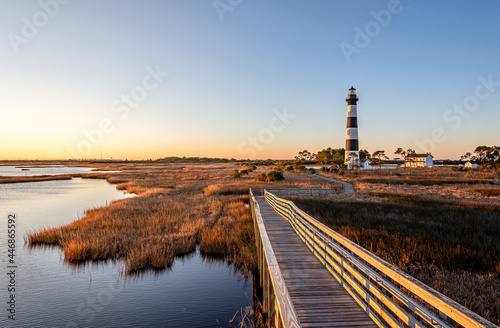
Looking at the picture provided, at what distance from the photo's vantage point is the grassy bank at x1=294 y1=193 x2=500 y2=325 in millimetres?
6961

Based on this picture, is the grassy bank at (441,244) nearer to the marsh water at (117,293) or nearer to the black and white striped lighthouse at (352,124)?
the marsh water at (117,293)

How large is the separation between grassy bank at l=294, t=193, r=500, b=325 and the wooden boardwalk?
2452 mm

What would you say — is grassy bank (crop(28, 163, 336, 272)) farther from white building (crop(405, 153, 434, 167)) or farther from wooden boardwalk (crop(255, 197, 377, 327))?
white building (crop(405, 153, 434, 167))

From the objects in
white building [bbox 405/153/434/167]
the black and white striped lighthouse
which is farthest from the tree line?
the black and white striped lighthouse

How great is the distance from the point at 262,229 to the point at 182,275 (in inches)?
179

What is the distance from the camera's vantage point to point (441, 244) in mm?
10797

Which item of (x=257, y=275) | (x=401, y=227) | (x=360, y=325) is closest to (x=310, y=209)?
(x=401, y=227)

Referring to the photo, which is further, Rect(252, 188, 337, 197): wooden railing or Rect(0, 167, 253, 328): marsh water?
Rect(252, 188, 337, 197): wooden railing

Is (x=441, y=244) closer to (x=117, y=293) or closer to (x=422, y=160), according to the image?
(x=117, y=293)

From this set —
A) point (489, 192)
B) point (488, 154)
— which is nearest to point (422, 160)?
point (488, 154)

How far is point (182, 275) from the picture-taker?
12.1 metres

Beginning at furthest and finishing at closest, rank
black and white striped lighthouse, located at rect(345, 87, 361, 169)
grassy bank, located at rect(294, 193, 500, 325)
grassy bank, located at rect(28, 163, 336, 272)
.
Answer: black and white striped lighthouse, located at rect(345, 87, 361, 169) → grassy bank, located at rect(28, 163, 336, 272) → grassy bank, located at rect(294, 193, 500, 325)

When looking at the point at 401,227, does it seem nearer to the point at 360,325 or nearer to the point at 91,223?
the point at 360,325

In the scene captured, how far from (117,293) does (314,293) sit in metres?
7.56
